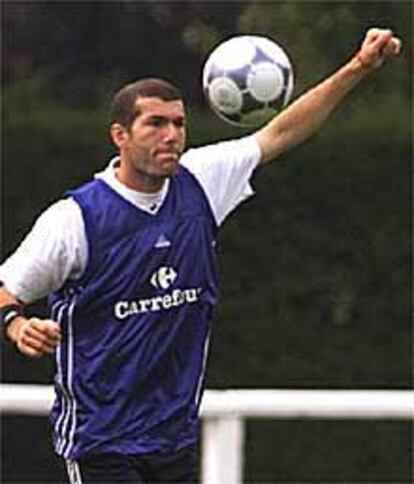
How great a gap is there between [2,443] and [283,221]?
7.28ft

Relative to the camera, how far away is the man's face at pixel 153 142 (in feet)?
23.4

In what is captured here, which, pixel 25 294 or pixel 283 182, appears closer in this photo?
pixel 25 294

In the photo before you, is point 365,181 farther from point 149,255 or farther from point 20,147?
point 149,255

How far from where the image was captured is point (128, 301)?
23.4ft

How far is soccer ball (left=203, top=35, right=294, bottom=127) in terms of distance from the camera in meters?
7.71

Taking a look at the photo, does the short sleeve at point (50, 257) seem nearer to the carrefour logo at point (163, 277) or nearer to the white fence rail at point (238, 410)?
the carrefour logo at point (163, 277)

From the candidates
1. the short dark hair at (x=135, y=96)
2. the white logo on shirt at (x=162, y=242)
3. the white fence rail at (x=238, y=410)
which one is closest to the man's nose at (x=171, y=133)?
the short dark hair at (x=135, y=96)

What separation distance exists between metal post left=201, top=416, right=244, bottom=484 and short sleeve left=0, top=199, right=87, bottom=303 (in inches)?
135

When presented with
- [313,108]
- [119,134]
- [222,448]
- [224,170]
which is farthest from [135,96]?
[222,448]

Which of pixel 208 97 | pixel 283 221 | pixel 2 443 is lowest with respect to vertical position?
pixel 2 443

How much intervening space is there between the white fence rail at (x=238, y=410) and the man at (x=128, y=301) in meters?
3.09

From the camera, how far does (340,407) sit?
417 inches

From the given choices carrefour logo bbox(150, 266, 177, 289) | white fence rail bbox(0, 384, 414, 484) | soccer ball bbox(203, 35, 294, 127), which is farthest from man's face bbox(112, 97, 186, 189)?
white fence rail bbox(0, 384, 414, 484)

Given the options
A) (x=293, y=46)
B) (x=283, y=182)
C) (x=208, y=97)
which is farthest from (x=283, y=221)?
(x=208, y=97)
